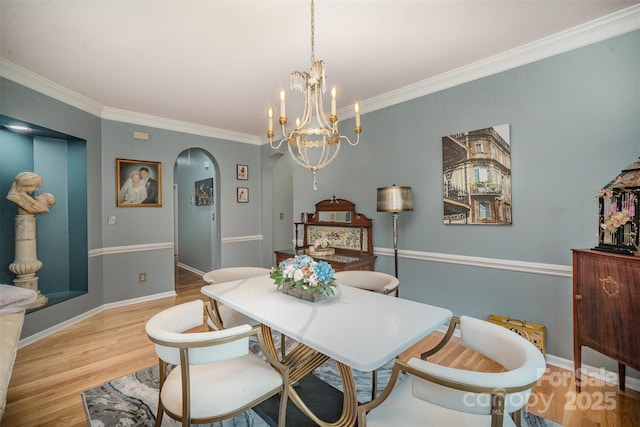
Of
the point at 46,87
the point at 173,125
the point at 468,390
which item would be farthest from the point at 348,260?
the point at 46,87

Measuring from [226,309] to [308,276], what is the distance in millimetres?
997

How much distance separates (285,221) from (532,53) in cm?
443

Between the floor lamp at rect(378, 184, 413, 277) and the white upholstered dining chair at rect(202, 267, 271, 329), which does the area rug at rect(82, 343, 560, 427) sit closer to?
the white upholstered dining chair at rect(202, 267, 271, 329)

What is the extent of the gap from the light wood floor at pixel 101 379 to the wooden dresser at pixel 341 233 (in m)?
1.05

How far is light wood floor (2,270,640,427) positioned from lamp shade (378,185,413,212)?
1.30 metres

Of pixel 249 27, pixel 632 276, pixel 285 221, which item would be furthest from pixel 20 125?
pixel 632 276

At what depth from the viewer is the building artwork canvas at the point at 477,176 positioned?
2.59 m

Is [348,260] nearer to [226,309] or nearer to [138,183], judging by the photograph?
[226,309]

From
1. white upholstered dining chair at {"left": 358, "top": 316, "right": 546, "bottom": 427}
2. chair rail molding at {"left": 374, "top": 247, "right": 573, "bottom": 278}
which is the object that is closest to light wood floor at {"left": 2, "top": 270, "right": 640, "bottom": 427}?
chair rail molding at {"left": 374, "top": 247, "right": 573, "bottom": 278}

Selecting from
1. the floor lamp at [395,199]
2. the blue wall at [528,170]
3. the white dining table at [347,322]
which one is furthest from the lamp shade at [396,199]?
the white dining table at [347,322]

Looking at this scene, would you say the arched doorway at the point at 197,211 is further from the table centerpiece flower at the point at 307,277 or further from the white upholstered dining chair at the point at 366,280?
the table centerpiece flower at the point at 307,277

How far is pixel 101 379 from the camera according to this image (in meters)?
2.28

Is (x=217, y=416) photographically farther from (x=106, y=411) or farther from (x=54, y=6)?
(x=54, y=6)

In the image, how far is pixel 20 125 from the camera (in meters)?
2.96
